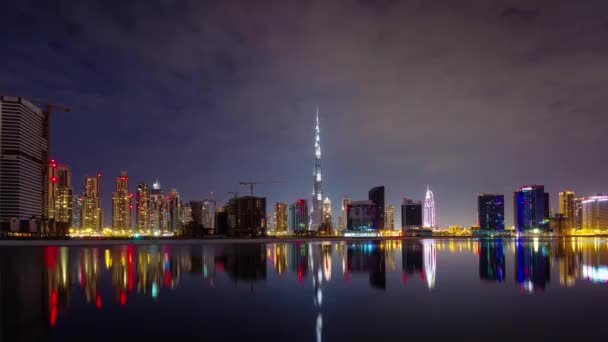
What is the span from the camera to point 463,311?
18.7 metres

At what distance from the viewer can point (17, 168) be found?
186000 millimetres

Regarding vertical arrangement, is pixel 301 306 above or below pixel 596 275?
above

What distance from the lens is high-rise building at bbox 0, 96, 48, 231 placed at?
583 feet

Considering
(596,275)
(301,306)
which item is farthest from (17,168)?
(596,275)

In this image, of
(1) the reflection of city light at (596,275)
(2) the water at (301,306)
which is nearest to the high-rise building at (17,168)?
(2) the water at (301,306)

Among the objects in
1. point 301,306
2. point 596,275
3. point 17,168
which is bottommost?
point 596,275

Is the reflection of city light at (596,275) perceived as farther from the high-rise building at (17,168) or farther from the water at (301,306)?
the high-rise building at (17,168)

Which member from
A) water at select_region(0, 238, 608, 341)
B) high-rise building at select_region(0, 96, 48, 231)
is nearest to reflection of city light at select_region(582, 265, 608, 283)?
water at select_region(0, 238, 608, 341)

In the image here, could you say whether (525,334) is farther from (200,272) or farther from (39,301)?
(200,272)

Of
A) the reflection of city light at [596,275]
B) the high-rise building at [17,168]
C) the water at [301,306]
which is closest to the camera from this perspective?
the water at [301,306]

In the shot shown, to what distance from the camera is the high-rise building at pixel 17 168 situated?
177750mm

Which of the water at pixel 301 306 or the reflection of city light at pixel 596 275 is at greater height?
the water at pixel 301 306

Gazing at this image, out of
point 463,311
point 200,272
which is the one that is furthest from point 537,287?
point 200,272

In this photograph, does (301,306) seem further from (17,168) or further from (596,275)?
(17,168)
